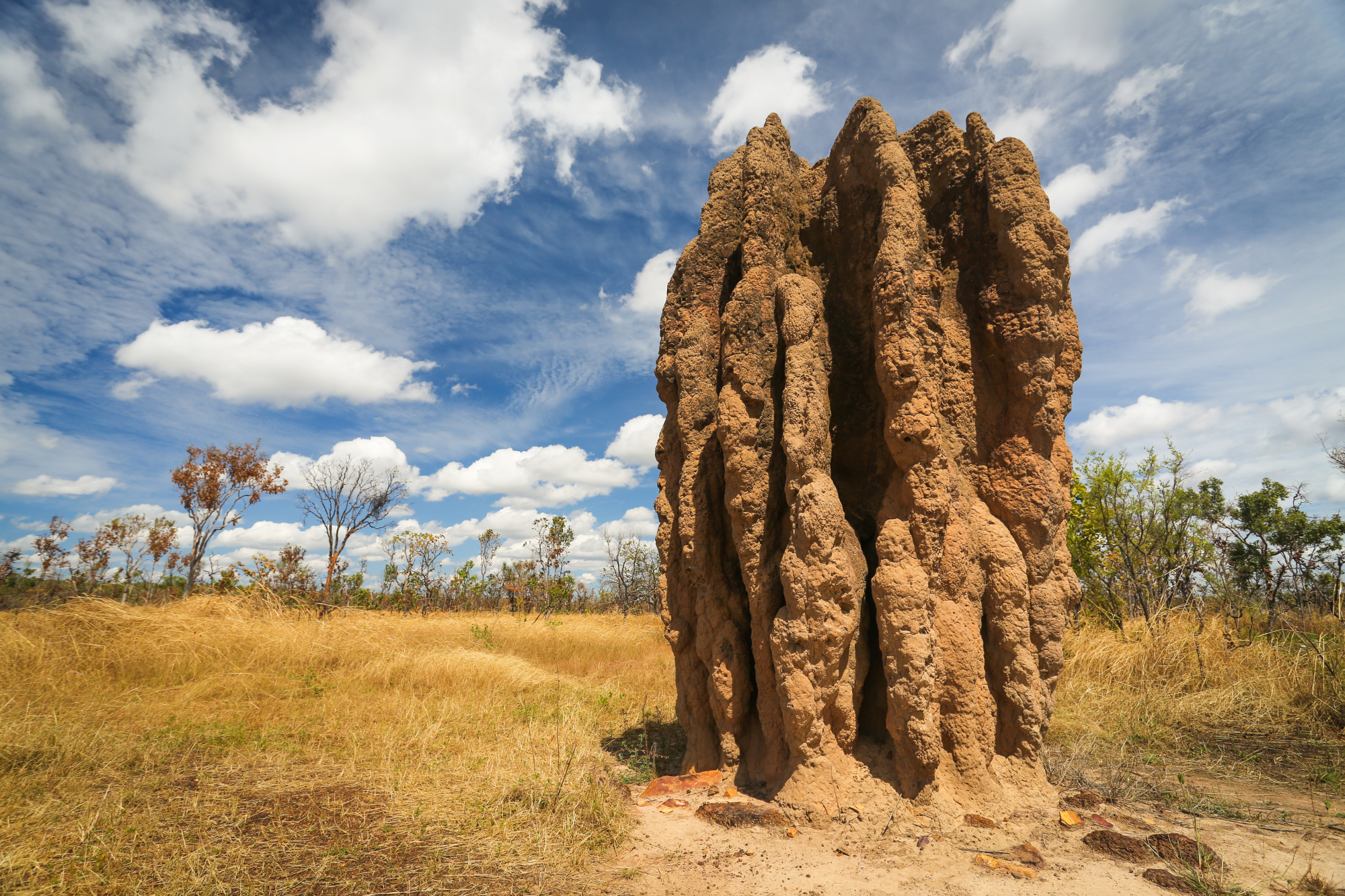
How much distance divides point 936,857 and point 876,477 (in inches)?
83.3

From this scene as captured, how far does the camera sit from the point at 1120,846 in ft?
9.63

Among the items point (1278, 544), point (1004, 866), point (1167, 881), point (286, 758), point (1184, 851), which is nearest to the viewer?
point (1167, 881)

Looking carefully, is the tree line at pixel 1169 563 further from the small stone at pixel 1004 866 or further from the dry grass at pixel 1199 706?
the small stone at pixel 1004 866

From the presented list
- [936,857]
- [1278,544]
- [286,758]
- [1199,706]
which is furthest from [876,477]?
[1278,544]

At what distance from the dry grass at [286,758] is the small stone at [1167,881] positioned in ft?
7.92

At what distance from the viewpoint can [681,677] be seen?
4.33m

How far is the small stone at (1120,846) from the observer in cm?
287

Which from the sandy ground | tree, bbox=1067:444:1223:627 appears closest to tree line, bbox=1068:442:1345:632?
tree, bbox=1067:444:1223:627

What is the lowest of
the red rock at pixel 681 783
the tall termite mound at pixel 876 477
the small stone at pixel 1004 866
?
the red rock at pixel 681 783

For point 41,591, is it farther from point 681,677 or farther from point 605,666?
point 681,677

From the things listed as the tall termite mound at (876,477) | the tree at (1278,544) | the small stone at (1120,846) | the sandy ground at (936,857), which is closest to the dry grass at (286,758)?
the sandy ground at (936,857)

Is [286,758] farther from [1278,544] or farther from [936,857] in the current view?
[1278,544]

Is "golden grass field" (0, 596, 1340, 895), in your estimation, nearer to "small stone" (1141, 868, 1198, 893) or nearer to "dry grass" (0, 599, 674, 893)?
"dry grass" (0, 599, 674, 893)

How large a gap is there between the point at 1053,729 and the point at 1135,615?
5.07m
